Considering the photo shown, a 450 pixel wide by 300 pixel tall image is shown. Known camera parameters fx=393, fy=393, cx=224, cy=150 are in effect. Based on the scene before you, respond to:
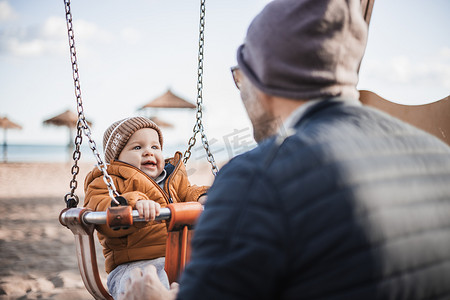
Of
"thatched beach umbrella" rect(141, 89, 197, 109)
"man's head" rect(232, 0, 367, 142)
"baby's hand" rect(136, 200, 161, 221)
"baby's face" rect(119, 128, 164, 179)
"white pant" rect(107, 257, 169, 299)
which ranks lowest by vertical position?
"white pant" rect(107, 257, 169, 299)

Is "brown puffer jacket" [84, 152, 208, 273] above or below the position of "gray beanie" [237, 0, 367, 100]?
below

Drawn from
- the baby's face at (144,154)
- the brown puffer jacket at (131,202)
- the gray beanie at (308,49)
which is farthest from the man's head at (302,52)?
the baby's face at (144,154)

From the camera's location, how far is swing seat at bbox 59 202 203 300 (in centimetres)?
148

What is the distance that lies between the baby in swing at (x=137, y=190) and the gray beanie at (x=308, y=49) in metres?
0.86

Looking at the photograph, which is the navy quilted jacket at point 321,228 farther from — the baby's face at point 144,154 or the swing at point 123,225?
the baby's face at point 144,154

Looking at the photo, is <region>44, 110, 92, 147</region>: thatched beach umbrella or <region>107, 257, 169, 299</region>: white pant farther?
<region>44, 110, 92, 147</region>: thatched beach umbrella

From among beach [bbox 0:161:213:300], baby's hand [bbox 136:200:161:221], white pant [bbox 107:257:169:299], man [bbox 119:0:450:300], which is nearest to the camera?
man [bbox 119:0:450:300]

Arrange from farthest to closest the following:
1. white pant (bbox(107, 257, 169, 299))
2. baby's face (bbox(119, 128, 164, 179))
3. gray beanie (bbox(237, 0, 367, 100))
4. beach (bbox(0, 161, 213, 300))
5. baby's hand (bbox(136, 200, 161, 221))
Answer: beach (bbox(0, 161, 213, 300)) → baby's face (bbox(119, 128, 164, 179)) → white pant (bbox(107, 257, 169, 299)) → baby's hand (bbox(136, 200, 161, 221)) → gray beanie (bbox(237, 0, 367, 100))

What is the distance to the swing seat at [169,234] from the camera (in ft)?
4.86

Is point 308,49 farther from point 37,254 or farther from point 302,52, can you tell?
point 37,254

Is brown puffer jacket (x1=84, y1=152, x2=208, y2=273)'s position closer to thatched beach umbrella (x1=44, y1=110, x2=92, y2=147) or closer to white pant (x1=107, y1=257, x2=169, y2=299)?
white pant (x1=107, y1=257, x2=169, y2=299)

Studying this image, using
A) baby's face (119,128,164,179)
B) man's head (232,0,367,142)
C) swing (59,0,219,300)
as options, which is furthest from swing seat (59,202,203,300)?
man's head (232,0,367,142)

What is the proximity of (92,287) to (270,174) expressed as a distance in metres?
1.20

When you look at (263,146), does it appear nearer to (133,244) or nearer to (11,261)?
(133,244)
